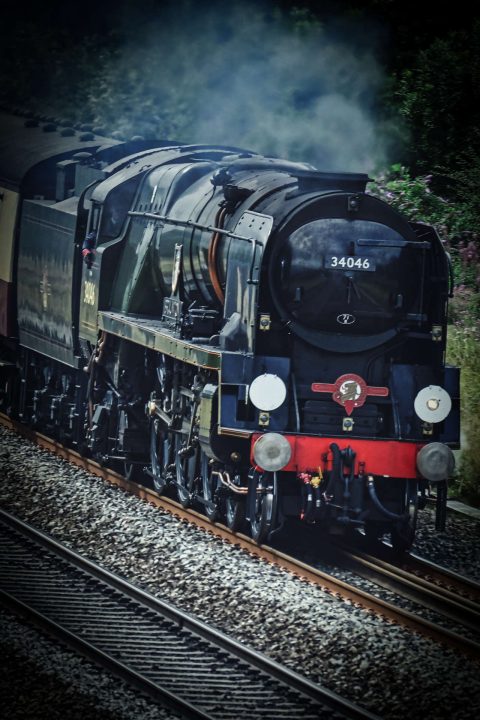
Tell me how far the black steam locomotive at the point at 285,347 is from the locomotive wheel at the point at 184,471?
0.02 meters

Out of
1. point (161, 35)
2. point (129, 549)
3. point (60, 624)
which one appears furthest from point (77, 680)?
point (161, 35)

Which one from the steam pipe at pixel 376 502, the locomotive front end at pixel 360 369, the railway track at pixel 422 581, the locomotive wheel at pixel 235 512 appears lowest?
the railway track at pixel 422 581

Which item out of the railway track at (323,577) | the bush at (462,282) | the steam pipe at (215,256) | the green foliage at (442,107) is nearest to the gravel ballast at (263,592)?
the railway track at (323,577)

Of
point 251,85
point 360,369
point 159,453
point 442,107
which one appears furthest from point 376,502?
point 251,85

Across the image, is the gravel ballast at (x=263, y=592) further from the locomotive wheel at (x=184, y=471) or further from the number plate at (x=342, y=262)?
the number plate at (x=342, y=262)

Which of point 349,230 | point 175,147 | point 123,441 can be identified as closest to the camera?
point 349,230

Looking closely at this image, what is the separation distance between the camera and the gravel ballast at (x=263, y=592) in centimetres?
782

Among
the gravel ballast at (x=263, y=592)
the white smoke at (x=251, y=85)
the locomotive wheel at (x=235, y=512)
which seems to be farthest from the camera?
the white smoke at (x=251, y=85)

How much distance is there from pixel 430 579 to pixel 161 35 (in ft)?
65.7

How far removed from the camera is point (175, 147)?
46.8ft

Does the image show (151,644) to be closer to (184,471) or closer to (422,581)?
(422,581)

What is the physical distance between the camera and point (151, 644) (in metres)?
8.60

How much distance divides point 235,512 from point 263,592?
1671 millimetres

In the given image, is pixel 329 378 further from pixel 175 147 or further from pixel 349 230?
pixel 175 147
